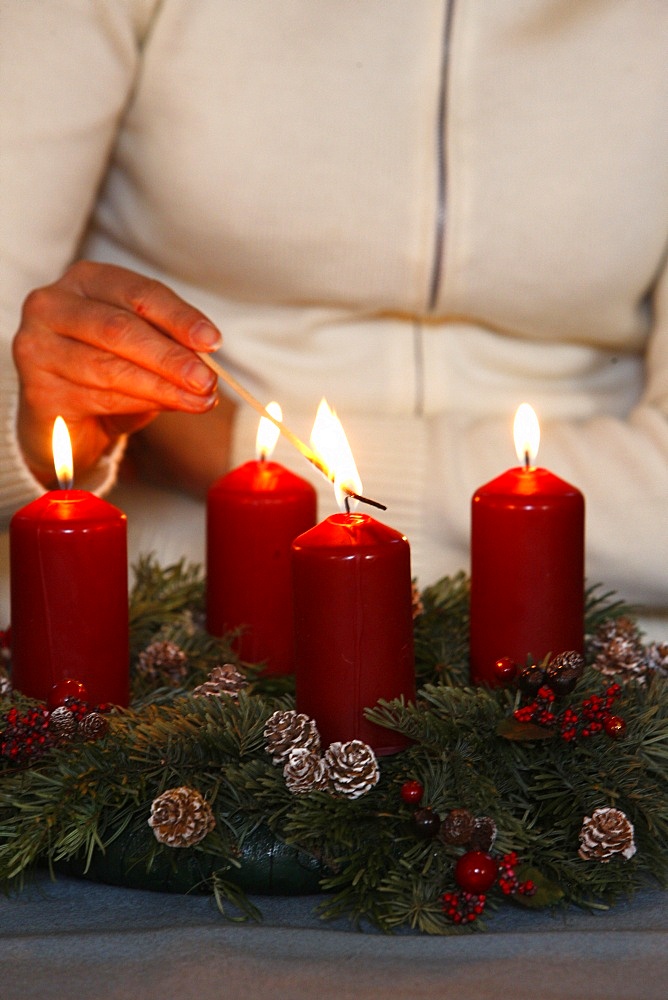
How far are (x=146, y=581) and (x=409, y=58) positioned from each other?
0.54 m

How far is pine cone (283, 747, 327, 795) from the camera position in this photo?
53 centimetres

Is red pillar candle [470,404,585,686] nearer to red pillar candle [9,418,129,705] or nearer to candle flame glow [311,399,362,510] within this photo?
candle flame glow [311,399,362,510]

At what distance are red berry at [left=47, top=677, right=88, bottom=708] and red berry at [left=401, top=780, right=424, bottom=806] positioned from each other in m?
0.18

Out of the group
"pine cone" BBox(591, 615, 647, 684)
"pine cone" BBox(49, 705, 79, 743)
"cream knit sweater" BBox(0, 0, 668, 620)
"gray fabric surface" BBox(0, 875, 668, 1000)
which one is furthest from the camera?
"cream knit sweater" BBox(0, 0, 668, 620)

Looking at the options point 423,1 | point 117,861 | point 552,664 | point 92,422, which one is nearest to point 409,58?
point 423,1

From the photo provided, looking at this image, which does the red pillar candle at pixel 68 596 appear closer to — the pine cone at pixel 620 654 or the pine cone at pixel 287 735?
the pine cone at pixel 287 735

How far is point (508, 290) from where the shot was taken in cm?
106

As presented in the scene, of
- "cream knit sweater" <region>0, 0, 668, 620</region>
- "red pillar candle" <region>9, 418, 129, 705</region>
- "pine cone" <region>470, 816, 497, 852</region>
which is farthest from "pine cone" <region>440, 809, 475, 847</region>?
"cream knit sweater" <region>0, 0, 668, 620</region>

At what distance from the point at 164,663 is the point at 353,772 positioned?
21 centimetres

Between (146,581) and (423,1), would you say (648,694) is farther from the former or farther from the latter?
(423,1)

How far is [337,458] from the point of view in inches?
23.2

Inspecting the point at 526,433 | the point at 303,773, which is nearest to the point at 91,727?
the point at 303,773

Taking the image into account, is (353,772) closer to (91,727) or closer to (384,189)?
(91,727)

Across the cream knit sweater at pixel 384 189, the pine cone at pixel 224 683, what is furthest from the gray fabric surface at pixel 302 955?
the cream knit sweater at pixel 384 189
